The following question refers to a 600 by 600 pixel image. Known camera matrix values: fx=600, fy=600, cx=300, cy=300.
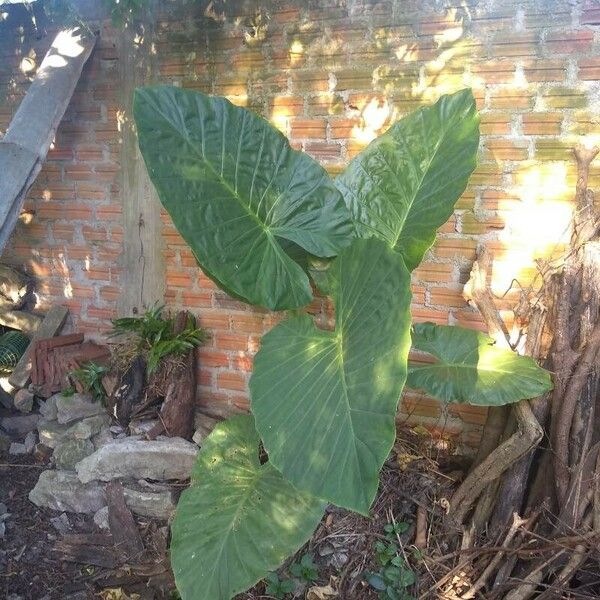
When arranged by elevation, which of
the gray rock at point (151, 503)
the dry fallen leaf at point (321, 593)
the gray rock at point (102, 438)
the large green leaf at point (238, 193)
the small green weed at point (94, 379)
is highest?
the large green leaf at point (238, 193)

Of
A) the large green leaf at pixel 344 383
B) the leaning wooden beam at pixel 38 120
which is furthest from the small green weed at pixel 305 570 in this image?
the leaning wooden beam at pixel 38 120

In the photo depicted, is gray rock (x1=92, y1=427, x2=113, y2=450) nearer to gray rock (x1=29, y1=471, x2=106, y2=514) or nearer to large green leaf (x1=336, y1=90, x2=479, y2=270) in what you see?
gray rock (x1=29, y1=471, x2=106, y2=514)

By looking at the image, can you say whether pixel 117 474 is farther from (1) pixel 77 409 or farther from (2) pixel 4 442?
(2) pixel 4 442

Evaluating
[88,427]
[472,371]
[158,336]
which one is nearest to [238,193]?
[472,371]

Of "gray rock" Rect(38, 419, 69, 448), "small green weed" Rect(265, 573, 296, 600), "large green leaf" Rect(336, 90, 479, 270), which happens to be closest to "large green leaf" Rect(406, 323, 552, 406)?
"large green leaf" Rect(336, 90, 479, 270)

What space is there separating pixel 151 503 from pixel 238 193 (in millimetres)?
1347

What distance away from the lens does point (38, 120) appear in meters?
2.70

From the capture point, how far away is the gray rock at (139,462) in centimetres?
251

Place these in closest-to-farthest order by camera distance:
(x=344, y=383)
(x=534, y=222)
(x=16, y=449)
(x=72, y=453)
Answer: (x=344, y=383), (x=534, y=222), (x=72, y=453), (x=16, y=449)

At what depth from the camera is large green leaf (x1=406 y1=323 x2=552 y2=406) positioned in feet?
6.27

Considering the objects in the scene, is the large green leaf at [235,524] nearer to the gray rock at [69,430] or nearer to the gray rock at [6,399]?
the gray rock at [69,430]

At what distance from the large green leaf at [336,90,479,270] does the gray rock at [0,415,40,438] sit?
1.96m

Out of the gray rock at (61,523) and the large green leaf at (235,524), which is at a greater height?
the large green leaf at (235,524)

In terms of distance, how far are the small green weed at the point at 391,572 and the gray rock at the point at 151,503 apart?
0.84 meters
